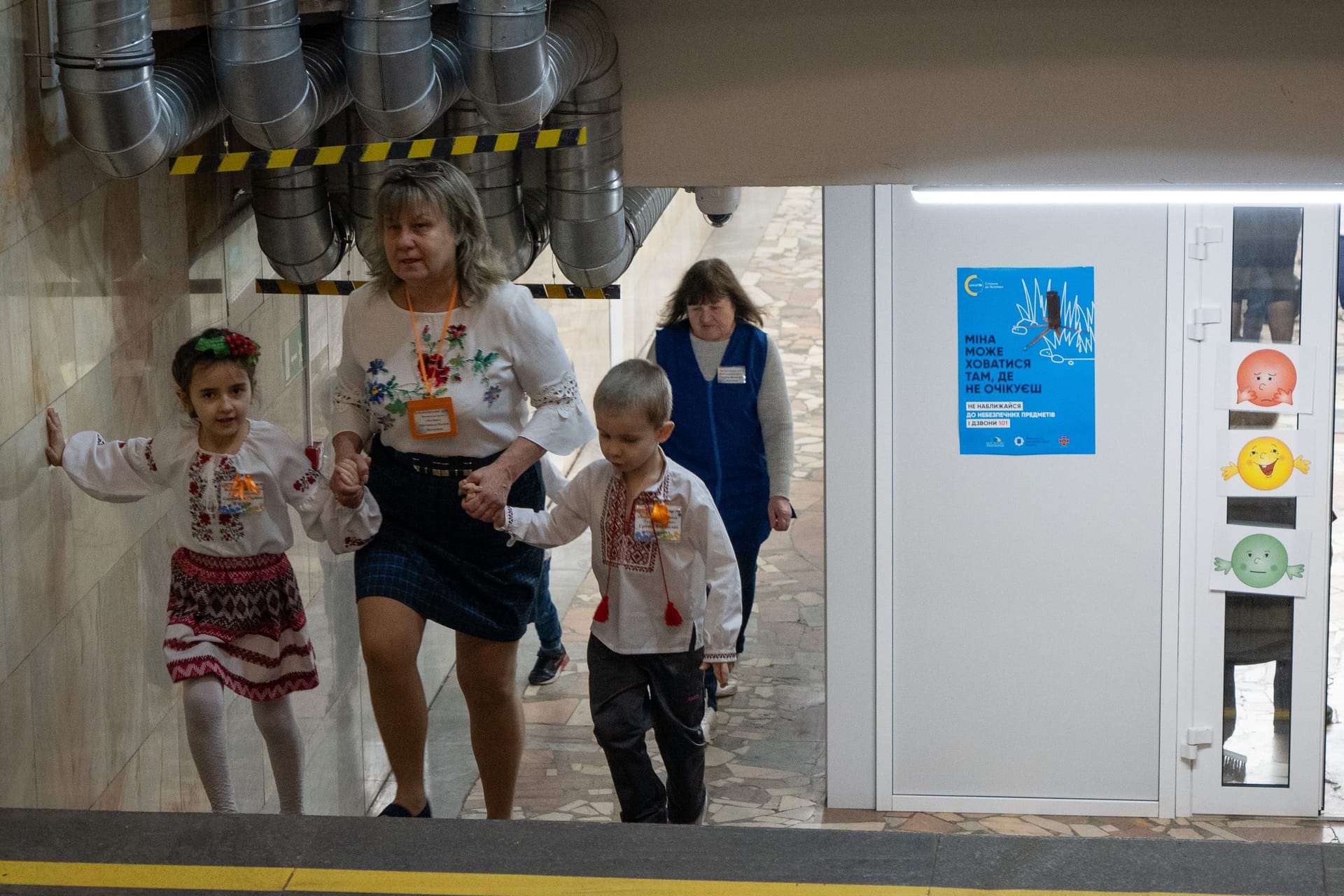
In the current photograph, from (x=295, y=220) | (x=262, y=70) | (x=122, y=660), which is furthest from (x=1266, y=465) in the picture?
(x=122, y=660)

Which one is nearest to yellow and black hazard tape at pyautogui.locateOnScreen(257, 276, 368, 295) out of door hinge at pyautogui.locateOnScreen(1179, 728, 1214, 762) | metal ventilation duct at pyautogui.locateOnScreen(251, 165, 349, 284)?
metal ventilation duct at pyautogui.locateOnScreen(251, 165, 349, 284)

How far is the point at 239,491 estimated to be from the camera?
13.8 ft

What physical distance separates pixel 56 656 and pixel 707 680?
335 cm

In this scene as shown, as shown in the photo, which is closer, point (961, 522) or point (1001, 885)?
point (1001, 885)

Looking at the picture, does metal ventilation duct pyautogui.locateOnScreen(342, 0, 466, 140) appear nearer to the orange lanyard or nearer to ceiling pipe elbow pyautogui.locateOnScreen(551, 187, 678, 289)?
the orange lanyard

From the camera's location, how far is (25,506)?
3.82 m

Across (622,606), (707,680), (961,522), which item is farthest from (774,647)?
(622,606)

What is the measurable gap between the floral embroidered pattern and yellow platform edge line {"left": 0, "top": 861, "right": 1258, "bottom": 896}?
127 centimetres

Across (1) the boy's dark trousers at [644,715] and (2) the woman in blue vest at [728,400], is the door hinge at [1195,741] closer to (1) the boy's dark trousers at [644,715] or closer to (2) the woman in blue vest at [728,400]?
(2) the woman in blue vest at [728,400]

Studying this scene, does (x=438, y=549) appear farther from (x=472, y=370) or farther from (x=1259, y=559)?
(x=1259, y=559)

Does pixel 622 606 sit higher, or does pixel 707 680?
pixel 622 606

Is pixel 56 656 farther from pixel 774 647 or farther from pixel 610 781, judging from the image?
pixel 774 647

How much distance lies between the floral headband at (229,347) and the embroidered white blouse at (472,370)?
265 millimetres

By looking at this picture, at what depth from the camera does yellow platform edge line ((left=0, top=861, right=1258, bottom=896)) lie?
131 inches
